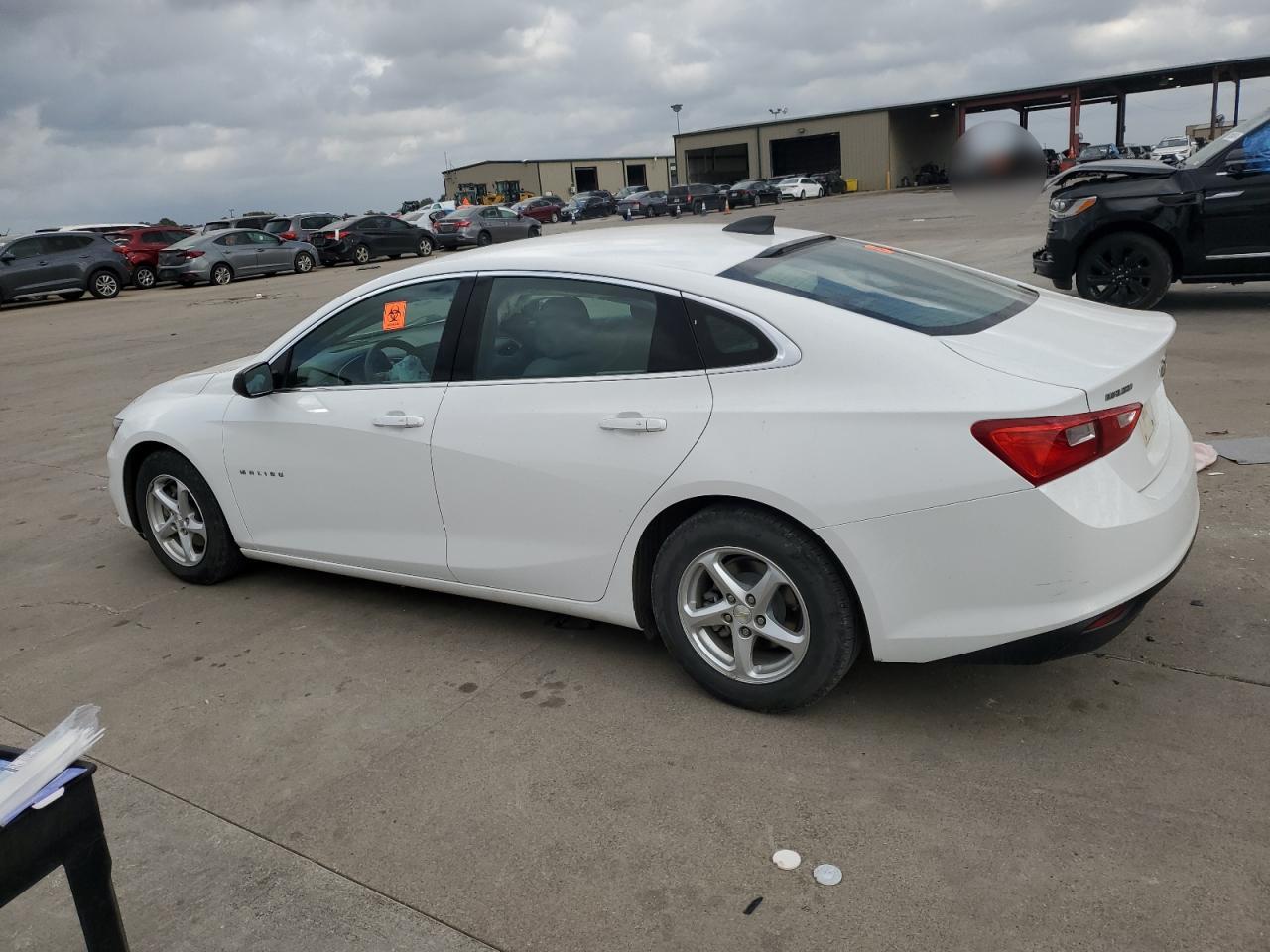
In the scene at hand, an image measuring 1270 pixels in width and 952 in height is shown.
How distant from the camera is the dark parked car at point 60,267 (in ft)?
77.0

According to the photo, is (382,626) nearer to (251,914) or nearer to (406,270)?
(406,270)

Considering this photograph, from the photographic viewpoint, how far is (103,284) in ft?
82.0

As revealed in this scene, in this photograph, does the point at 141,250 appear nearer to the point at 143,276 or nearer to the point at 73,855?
the point at 143,276

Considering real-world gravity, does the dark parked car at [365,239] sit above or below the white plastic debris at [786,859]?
above

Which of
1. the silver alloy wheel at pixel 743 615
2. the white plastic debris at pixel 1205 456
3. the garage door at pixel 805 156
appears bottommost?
the white plastic debris at pixel 1205 456

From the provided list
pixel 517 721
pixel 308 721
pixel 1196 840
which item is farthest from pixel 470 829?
pixel 1196 840

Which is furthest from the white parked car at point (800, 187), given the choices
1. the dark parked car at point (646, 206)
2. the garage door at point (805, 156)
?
the garage door at point (805, 156)

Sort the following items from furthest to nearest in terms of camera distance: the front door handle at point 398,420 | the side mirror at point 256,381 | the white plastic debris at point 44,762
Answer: the side mirror at point 256,381
the front door handle at point 398,420
the white plastic debris at point 44,762

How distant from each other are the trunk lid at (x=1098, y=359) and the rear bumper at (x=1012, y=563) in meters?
0.14

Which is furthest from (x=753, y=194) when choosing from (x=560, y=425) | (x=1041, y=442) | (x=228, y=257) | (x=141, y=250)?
(x=1041, y=442)

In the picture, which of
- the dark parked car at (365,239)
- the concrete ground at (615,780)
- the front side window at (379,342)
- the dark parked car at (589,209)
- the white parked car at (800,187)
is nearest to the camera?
the concrete ground at (615,780)

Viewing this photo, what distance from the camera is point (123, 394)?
35.1ft

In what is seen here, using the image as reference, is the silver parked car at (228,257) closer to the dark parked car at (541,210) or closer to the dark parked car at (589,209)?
the dark parked car at (541,210)

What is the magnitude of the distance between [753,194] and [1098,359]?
167ft
